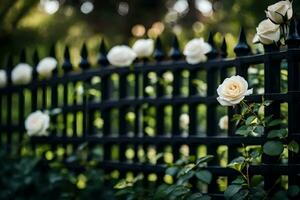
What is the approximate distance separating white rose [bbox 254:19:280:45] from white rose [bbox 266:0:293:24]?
62 mm

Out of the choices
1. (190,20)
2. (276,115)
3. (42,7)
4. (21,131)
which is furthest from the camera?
(190,20)

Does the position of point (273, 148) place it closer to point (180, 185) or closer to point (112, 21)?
point (180, 185)

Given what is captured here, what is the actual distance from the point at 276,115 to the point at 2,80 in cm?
254

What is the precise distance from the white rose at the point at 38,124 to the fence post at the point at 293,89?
1.77 m

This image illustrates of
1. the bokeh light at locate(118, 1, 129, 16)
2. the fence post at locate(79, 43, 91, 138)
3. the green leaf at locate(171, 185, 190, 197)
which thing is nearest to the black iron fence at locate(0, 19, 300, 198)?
the fence post at locate(79, 43, 91, 138)

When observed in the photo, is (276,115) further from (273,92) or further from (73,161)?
(73,161)

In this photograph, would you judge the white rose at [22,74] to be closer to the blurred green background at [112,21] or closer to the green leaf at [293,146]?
the blurred green background at [112,21]

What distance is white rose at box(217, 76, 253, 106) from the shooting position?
2322 millimetres

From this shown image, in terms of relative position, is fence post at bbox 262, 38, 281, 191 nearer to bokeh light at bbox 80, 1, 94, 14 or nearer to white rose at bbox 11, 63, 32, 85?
white rose at bbox 11, 63, 32, 85

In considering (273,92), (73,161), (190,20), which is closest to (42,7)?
(73,161)

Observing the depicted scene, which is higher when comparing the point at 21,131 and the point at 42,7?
the point at 42,7

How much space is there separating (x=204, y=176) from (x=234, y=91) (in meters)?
0.58

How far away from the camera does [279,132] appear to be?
2.38 meters

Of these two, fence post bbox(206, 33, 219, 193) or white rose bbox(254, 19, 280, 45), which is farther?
fence post bbox(206, 33, 219, 193)
